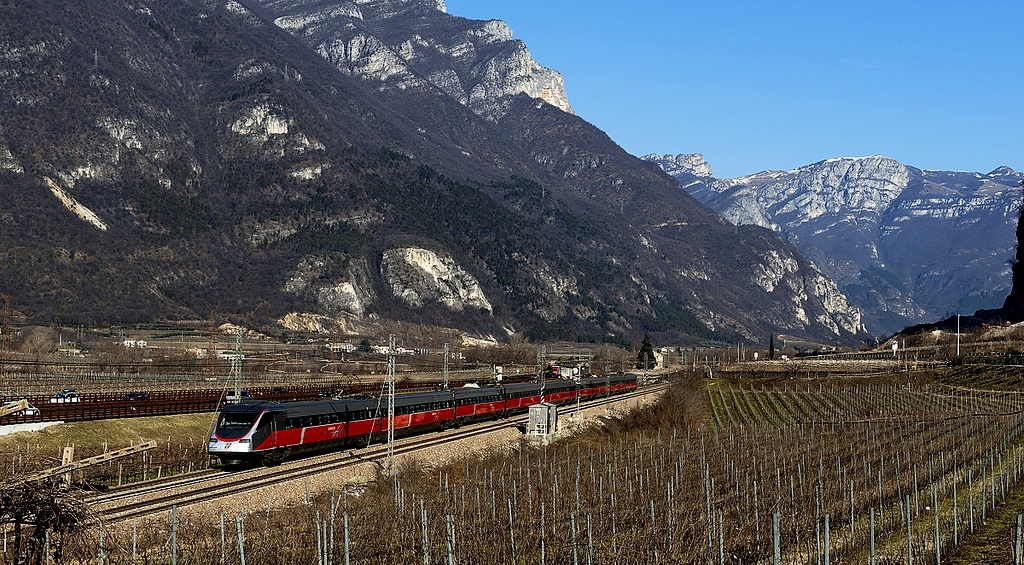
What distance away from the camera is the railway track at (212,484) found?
4712 centimetres

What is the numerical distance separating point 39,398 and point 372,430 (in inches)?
1522

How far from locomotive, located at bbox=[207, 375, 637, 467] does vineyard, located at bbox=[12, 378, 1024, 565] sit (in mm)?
6278

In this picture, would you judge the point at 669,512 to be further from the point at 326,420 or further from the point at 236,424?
the point at 326,420

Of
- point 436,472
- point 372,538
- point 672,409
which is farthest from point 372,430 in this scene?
point 672,409

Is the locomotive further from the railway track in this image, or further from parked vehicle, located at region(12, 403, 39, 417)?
parked vehicle, located at region(12, 403, 39, 417)

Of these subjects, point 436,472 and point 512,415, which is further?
point 512,415

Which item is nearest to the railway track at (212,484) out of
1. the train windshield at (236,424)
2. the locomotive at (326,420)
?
the locomotive at (326,420)

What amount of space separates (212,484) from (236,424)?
24.4 ft

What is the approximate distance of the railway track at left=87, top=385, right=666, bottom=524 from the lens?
47125mm

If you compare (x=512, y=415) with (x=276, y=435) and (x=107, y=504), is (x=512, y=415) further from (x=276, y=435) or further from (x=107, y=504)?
(x=107, y=504)

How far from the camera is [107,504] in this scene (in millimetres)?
48094

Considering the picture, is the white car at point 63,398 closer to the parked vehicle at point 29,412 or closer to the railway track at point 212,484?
the parked vehicle at point 29,412

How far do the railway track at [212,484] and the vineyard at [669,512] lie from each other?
196 centimetres

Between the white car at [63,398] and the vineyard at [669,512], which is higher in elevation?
the white car at [63,398]
